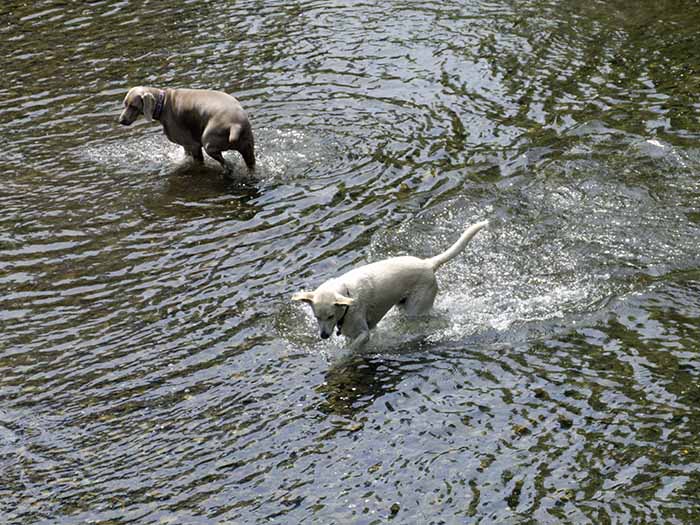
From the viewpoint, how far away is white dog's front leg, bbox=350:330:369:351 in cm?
942

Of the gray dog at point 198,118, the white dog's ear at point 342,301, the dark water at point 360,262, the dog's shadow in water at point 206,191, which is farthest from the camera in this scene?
the gray dog at point 198,118

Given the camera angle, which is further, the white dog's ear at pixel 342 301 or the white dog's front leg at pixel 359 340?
the white dog's front leg at pixel 359 340

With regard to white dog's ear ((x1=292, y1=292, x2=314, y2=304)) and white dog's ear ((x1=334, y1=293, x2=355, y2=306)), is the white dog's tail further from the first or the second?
white dog's ear ((x1=292, y1=292, x2=314, y2=304))

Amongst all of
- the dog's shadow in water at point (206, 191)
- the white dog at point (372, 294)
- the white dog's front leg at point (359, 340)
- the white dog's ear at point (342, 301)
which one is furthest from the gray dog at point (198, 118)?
the white dog's ear at point (342, 301)

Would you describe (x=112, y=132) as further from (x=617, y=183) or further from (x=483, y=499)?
(x=483, y=499)

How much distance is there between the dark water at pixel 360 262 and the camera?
781 cm

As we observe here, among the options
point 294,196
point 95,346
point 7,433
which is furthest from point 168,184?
point 7,433

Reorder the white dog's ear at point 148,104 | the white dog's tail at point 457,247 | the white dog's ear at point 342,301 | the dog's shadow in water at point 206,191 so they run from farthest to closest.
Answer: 1. the white dog's ear at point 148,104
2. the dog's shadow in water at point 206,191
3. the white dog's tail at point 457,247
4. the white dog's ear at point 342,301

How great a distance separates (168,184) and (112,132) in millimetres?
1872

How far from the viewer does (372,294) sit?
938 cm

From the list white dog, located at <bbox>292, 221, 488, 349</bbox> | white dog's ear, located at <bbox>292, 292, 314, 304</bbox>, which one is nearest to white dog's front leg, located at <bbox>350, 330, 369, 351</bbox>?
white dog, located at <bbox>292, 221, 488, 349</bbox>

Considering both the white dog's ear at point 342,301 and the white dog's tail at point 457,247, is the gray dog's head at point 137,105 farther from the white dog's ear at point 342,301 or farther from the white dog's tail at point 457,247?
the white dog's ear at point 342,301

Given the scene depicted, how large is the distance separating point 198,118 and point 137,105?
951mm

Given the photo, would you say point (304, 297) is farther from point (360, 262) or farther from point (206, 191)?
point (206, 191)
